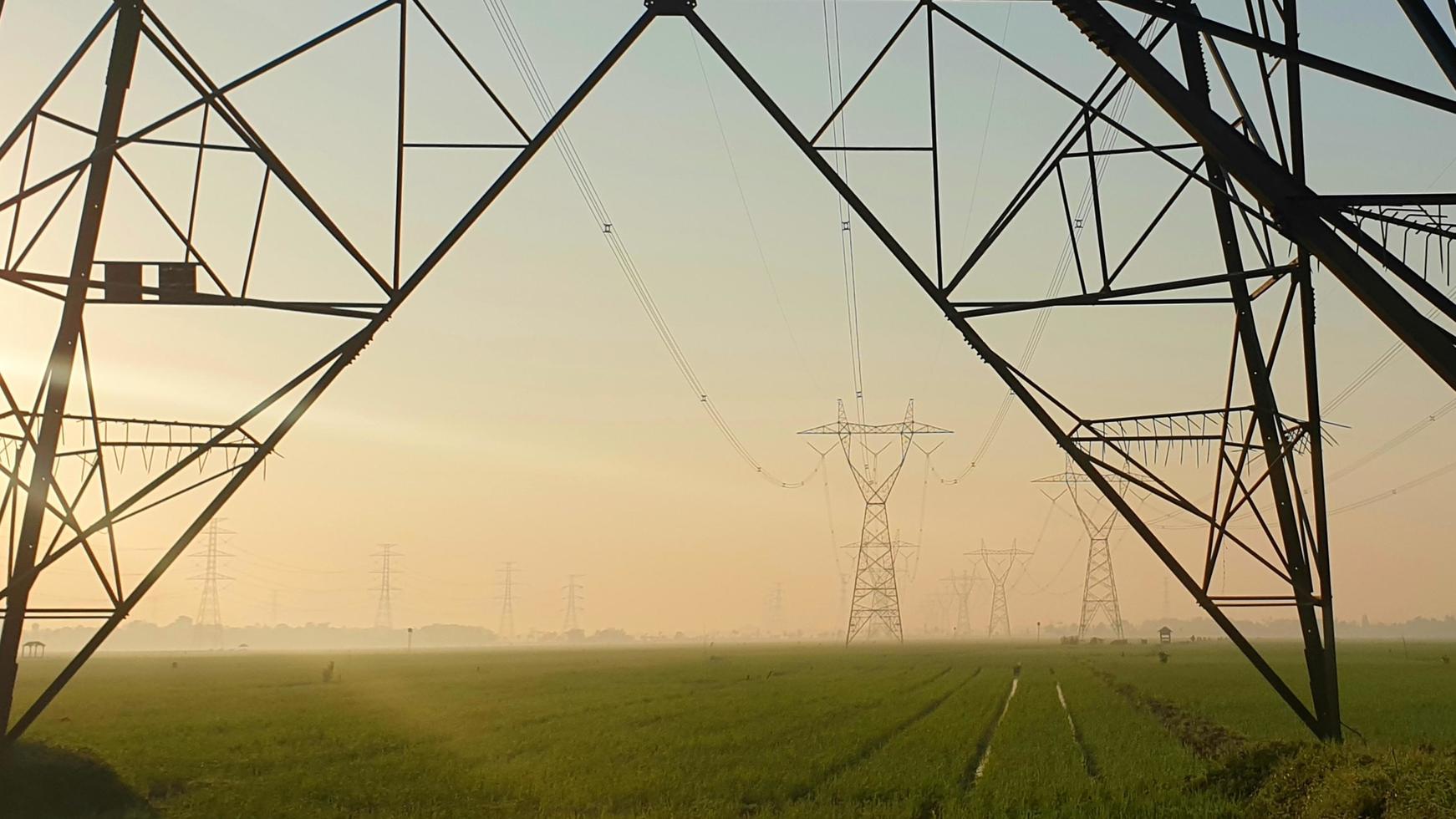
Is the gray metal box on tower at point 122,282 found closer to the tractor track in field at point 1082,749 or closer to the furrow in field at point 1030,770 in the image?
the furrow in field at point 1030,770

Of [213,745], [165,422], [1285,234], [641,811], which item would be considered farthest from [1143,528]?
[213,745]

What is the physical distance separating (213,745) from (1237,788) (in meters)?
23.7

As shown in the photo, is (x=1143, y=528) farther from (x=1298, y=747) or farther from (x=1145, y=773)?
(x=1145, y=773)

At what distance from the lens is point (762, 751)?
2862 cm

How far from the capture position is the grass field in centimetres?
1889

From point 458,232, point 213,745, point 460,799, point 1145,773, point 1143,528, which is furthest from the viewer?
point 213,745

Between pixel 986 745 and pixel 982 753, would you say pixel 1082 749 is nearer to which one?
pixel 982 753

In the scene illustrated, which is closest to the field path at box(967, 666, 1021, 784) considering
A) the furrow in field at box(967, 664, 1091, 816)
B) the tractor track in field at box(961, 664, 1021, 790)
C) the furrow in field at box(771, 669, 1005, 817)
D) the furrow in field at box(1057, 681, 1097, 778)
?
the tractor track in field at box(961, 664, 1021, 790)

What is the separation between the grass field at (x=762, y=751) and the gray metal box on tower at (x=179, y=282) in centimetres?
710

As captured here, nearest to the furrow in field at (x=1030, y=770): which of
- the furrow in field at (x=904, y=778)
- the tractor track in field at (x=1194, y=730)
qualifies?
the furrow in field at (x=904, y=778)

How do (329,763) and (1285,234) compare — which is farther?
(329,763)

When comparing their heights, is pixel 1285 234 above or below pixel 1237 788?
above

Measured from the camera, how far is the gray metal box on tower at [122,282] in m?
17.5

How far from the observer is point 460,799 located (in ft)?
68.1
